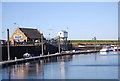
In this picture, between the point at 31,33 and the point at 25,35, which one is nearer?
the point at 25,35

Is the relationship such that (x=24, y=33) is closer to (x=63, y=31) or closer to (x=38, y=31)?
(x=38, y=31)

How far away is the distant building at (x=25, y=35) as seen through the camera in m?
97.9

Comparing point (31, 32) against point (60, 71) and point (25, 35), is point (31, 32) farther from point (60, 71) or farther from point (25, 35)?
point (60, 71)

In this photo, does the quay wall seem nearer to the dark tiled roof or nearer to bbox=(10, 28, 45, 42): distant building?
bbox=(10, 28, 45, 42): distant building

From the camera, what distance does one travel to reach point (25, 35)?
98000mm

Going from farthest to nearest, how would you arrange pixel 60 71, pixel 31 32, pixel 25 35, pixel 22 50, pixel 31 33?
1. pixel 31 32
2. pixel 31 33
3. pixel 25 35
4. pixel 22 50
5. pixel 60 71

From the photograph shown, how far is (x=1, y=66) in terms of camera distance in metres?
49.9

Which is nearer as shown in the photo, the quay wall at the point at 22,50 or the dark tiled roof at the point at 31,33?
the quay wall at the point at 22,50

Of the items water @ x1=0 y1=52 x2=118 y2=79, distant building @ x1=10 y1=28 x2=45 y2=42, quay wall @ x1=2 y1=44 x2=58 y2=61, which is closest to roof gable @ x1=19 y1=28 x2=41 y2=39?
distant building @ x1=10 y1=28 x2=45 y2=42

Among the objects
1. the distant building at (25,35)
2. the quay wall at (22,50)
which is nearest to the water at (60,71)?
the quay wall at (22,50)

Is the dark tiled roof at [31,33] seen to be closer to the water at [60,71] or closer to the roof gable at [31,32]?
the roof gable at [31,32]

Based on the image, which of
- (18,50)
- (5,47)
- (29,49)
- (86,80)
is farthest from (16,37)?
(86,80)

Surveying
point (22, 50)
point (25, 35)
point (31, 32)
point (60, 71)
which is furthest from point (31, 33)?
point (60, 71)

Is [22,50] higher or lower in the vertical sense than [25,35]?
lower
